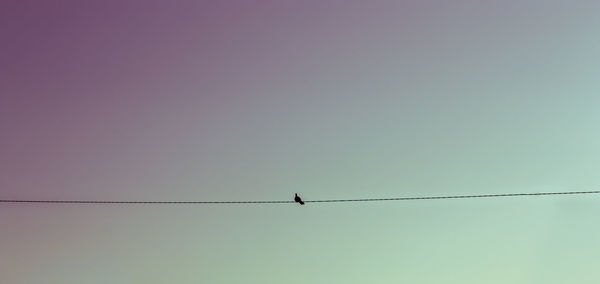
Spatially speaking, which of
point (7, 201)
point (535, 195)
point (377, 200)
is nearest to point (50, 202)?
point (7, 201)

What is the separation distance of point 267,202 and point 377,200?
11.7ft

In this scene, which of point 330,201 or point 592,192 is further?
point 330,201

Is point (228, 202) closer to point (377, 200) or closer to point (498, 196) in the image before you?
point (377, 200)

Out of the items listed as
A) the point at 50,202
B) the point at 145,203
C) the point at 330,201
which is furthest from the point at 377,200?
the point at 50,202

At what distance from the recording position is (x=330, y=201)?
1596cm

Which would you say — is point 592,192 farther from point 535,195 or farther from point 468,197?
point 468,197

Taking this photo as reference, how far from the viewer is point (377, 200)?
15953 millimetres

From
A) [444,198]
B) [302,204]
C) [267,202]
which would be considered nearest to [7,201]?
[267,202]

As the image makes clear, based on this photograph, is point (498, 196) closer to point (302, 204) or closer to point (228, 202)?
point (302, 204)

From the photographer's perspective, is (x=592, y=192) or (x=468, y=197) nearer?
(x=592, y=192)

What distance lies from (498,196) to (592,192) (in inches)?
101

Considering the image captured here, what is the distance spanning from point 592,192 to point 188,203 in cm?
1246

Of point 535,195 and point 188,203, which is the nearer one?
point 535,195

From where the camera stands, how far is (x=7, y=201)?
15664mm
